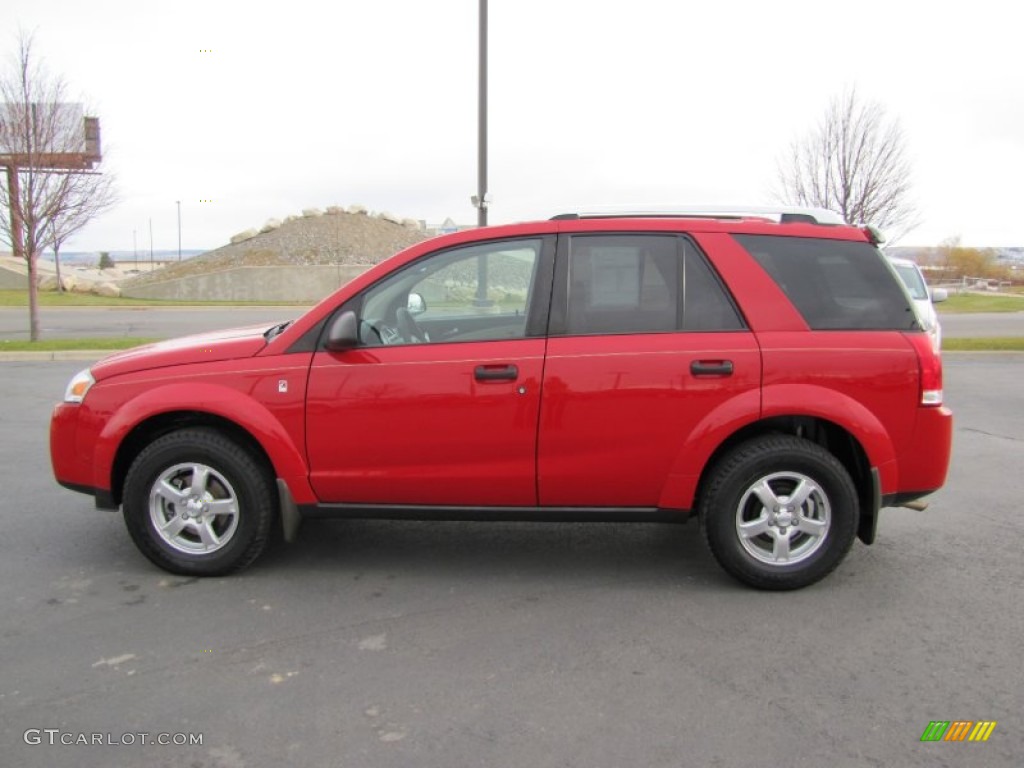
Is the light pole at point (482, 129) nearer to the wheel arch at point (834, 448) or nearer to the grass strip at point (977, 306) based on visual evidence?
the wheel arch at point (834, 448)

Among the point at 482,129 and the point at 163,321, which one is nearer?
the point at 482,129

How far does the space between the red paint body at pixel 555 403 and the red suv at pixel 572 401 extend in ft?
0.03

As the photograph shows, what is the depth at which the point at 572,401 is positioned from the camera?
388 cm

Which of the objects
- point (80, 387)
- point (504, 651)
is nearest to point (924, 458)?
point (504, 651)

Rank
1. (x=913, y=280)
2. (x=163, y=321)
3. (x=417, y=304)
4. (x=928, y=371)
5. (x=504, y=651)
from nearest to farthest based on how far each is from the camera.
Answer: (x=504, y=651) < (x=928, y=371) < (x=417, y=304) < (x=913, y=280) < (x=163, y=321)

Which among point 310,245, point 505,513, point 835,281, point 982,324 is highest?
point 310,245

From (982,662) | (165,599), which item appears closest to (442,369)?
(165,599)

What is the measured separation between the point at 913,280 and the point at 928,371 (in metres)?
9.72

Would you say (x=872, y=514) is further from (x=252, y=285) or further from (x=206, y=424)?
(x=252, y=285)

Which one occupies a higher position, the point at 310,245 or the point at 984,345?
the point at 310,245

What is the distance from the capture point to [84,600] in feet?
12.9

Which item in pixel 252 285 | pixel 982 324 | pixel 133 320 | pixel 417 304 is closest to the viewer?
pixel 417 304

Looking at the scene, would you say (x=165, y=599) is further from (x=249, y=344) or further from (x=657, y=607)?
(x=657, y=607)

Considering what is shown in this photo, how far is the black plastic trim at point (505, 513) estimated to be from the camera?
4.03 m
